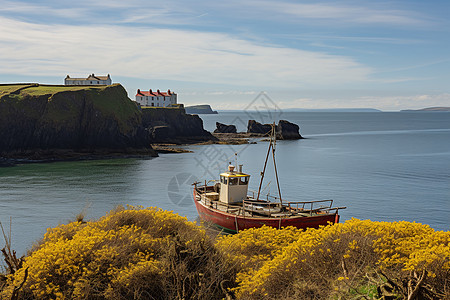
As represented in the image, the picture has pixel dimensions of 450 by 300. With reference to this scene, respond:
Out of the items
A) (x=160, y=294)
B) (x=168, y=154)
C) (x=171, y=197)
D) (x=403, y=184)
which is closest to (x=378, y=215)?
(x=403, y=184)

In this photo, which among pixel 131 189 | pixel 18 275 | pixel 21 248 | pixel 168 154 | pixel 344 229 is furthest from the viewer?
pixel 168 154

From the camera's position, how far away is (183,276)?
1343 cm

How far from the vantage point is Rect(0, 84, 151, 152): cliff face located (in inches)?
3489

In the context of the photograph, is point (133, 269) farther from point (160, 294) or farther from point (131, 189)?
point (131, 189)

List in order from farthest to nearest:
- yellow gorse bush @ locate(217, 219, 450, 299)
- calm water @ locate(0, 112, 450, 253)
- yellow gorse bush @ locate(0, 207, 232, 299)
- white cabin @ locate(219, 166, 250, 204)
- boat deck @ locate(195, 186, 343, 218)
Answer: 1. calm water @ locate(0, 112, 450, 253)
2. white cabin @ locate(219, 166, 250, 204)
3. boat deck @ locate(195, 186, 343, 218)
4. yellow gorse bush @ locate(0, 207, 232, 299)
5. yellow gorse bush @ locate(217, 219, 450, 299)

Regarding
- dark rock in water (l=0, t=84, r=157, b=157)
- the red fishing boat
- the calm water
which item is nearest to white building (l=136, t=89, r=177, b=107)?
dark rock in water (l=0, t=84, r=157, b=157)

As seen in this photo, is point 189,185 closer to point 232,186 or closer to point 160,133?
point 232,186

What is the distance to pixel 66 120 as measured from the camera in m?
92.0

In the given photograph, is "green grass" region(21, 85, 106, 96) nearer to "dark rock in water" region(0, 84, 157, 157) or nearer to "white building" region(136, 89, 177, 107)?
"dark rock in water" region(0, 84, 157, 157)

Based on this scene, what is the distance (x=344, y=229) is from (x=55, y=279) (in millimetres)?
10755

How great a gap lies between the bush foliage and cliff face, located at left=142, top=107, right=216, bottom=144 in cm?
10874

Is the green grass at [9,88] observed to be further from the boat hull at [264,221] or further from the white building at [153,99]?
the boat hull at [264,221]

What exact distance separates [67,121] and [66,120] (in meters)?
0.43

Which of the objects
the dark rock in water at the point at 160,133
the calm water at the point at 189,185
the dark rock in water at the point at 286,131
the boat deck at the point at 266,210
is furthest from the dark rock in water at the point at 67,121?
the boat deck at the point at 266,210
